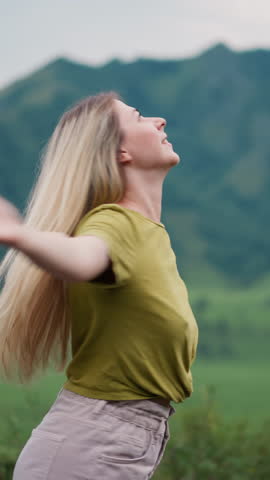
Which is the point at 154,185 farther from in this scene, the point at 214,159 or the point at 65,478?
the point at 214,159

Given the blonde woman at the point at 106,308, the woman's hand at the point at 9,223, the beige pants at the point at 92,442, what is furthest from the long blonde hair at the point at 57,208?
the woman's hand at the point at 9,223

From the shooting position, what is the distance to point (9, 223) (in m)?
1.35

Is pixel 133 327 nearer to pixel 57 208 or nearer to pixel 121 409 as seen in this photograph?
pixel 121 409

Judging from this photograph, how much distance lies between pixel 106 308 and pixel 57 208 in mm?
263

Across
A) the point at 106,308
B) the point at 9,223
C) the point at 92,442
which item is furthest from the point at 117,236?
the point at 92,442

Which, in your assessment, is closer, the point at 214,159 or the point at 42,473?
the point at 42,473

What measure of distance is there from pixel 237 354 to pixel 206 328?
33 centimetres

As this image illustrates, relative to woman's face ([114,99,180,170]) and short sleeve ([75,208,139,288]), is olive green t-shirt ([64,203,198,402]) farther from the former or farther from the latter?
woman's face ([114,99,180,170])

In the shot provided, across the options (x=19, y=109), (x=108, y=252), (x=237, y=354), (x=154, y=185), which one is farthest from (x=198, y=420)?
(x=19, y=109)

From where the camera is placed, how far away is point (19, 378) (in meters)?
1.97

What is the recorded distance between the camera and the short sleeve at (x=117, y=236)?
155 centimetres

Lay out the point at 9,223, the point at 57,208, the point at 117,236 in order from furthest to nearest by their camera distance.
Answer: the point at 57,208, the point at 117,236, the point at 9,223

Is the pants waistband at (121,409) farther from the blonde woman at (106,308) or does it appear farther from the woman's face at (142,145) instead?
the woman's face at (142,145)

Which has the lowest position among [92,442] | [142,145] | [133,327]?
[92,442]
